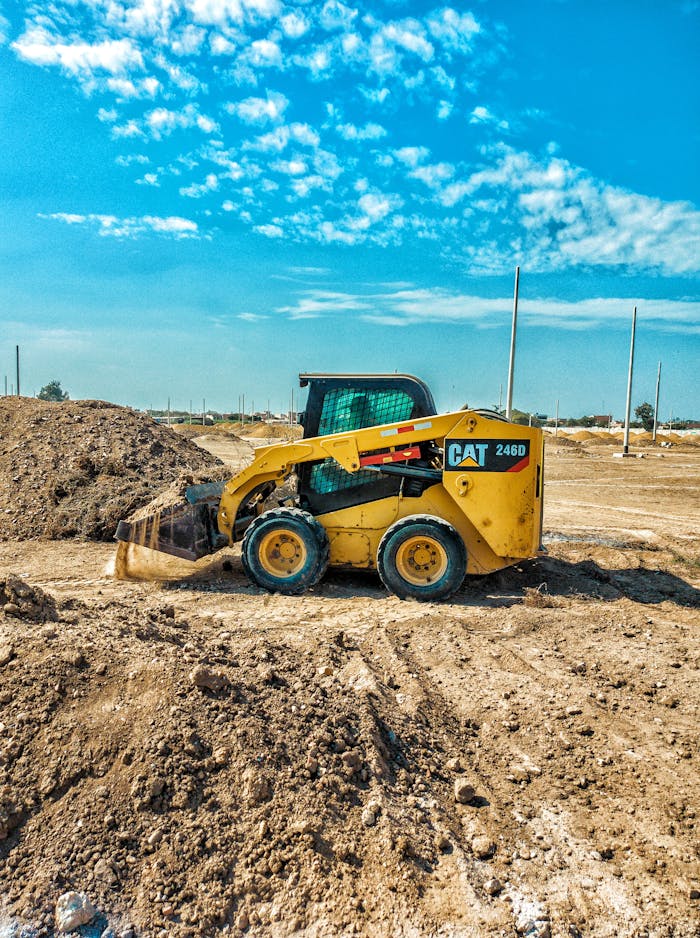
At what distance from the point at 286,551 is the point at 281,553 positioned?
0.06m

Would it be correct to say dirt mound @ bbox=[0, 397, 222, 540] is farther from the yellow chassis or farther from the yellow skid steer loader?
the yellow chassis

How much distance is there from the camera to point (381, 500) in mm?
6672

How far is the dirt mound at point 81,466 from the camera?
9.45m

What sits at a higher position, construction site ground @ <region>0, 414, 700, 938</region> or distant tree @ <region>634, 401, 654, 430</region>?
distant tree @ <region>634, 401, 654, 430</region>

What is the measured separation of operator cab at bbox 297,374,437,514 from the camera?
264 inches

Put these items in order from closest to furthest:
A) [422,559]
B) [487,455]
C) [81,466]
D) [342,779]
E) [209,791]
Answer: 1. [209,791]
2. [342,779]
3. [487,455]
4. [422,559]
5. [81,466]

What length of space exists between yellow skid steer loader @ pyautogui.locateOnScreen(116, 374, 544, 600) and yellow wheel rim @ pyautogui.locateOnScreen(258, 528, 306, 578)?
0.01 m

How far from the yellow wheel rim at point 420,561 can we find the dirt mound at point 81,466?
11.0ft

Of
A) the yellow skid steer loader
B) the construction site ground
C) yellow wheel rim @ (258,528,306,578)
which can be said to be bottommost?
the construction site ground

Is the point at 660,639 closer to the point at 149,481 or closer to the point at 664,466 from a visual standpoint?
the point at 149,481

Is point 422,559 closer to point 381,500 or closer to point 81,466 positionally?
point 381,500

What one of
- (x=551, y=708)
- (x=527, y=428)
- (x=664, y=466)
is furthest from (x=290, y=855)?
(x=664, y=466)

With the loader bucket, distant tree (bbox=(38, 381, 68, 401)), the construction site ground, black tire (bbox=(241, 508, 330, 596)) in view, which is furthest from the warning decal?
distant tree (bbox=(38, 381, 68, 401))

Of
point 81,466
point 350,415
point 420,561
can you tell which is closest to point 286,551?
point 420,561
